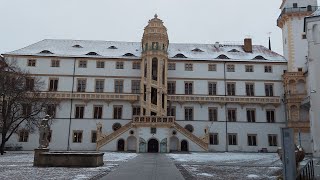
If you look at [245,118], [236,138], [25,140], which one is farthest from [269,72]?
[25,140]

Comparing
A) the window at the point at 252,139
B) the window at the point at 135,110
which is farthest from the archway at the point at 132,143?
the window at the point at 252,139

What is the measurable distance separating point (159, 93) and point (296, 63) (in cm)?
2308

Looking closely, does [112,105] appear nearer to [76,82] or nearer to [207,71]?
[76,82]

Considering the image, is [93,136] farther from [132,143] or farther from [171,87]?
[171,87]

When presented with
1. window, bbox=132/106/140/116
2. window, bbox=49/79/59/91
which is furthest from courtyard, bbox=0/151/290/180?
window, bbox=49/79/59/91

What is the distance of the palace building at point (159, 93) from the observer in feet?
176

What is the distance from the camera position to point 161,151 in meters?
49.1

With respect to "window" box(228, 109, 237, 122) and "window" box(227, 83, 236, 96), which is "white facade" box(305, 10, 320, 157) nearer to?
"window" box(228, 109, 237, 122)

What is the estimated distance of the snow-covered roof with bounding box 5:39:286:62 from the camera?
5762 cm

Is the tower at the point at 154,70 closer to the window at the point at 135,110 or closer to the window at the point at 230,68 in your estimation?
the window at the point at 135,110

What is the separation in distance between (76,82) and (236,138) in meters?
27.3

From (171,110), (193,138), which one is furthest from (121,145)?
(193,138)

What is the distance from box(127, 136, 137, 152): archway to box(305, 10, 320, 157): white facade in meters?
24.4

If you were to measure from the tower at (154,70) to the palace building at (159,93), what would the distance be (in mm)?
155
